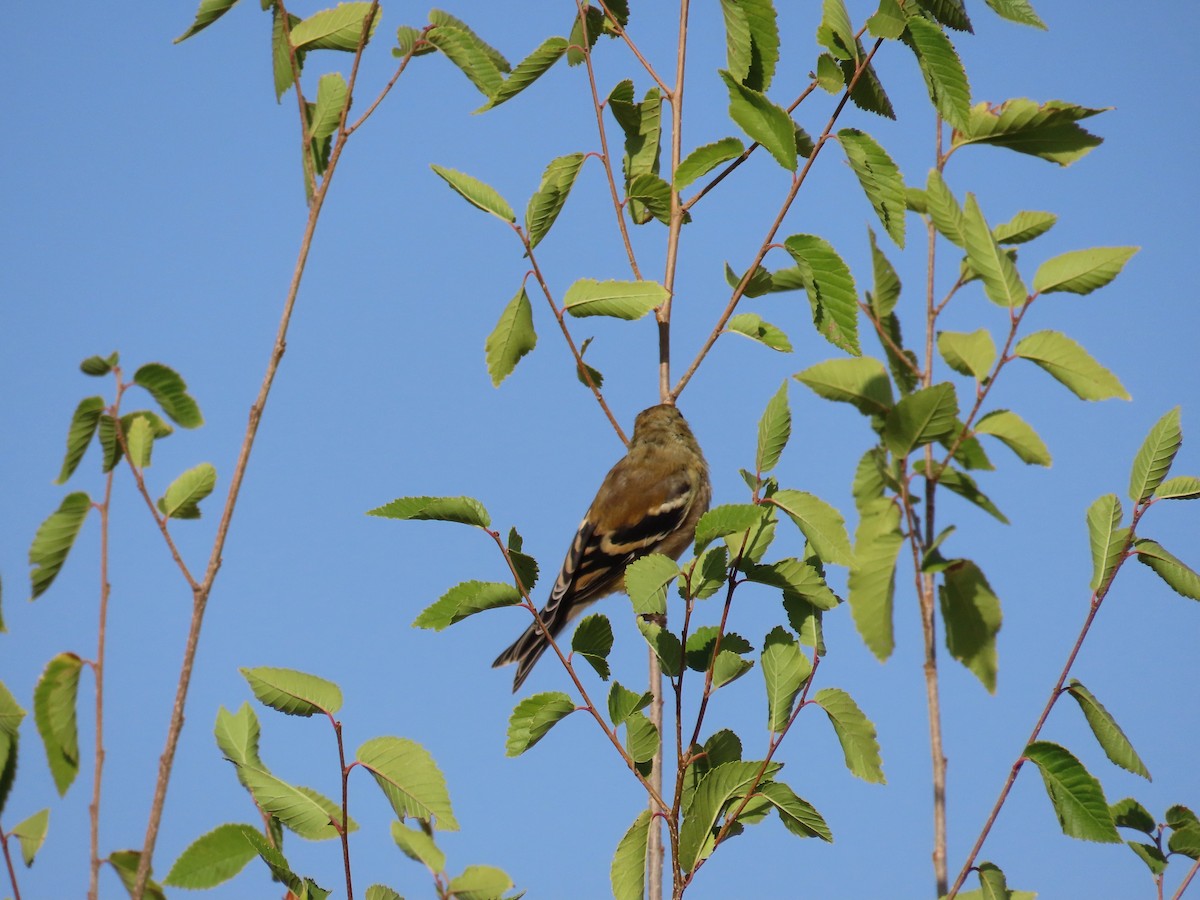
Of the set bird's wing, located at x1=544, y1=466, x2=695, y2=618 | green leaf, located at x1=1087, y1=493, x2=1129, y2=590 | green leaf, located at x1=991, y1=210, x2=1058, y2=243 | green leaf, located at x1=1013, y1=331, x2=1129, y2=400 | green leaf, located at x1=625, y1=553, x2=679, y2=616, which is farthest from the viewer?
bird's wing, located at x1=544, y1=466, x2=695, y2=618

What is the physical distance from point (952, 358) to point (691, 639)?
1760 mm

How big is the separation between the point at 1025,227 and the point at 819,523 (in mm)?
2049

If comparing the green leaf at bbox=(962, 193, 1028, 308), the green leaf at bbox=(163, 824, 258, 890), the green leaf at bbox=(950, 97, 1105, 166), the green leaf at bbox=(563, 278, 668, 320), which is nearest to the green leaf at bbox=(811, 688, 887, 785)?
the green leaf at bbox=(563, 278, 668, 320)

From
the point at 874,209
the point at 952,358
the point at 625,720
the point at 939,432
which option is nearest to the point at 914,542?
the point at 939,432

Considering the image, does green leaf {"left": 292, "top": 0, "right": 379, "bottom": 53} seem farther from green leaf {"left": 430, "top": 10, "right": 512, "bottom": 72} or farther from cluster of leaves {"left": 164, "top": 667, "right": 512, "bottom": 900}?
cluster of leaves {"left": 164, "top": 667, "right": 512, "bottom": 900}

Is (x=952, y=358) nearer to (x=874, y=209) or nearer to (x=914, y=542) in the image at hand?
(x=914, y=542)

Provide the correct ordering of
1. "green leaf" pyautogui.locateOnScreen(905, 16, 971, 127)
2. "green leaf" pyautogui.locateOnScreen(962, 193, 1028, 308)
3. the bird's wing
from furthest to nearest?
the bird's wing, "green leaf" pyautogui.locateOnScreen(962, 193, 1028, 308), "green leaf" pyautogui.locateOnScreen(905, 16, 971, 127)

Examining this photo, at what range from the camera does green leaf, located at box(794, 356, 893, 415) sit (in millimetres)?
3471

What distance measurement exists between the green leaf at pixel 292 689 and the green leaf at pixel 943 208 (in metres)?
2.30

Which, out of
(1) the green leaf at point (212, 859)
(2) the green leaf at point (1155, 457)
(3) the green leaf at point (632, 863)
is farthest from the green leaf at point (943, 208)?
(1) the green leaf at point (212, 859)

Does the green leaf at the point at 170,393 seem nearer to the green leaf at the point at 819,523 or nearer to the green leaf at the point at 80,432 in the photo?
the green leaf at the point at 80,432

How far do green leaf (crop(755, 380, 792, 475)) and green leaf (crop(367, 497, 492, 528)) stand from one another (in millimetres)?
630

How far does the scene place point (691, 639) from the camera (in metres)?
2.53

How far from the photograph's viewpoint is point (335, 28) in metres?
3.75
